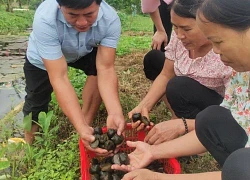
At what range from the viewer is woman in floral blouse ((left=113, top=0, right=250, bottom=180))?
154 cm

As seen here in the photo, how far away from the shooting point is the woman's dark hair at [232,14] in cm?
154

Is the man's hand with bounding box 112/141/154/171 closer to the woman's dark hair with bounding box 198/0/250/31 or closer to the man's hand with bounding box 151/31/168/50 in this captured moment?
the woman's dark hair with bounding box 198/0/250/31

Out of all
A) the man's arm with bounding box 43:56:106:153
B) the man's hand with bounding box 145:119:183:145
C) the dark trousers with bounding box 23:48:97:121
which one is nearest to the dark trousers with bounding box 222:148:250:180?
the man's hand with bounding box 145:119:183:145

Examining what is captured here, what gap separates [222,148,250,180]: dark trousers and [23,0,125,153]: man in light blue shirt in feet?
3.58

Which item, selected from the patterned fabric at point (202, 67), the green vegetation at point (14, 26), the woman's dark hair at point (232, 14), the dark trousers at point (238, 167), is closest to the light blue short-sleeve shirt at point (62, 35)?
the patterned fabric at point (202, 67)

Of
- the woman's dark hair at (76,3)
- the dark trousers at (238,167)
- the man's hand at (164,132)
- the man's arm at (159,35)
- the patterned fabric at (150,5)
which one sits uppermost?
the woman's dark hair at (76,3)

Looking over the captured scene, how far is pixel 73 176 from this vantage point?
8.48ft

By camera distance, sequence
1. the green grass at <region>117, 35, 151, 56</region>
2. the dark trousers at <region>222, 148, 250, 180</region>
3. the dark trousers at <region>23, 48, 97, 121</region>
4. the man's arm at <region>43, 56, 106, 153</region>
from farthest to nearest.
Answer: the green grass at <region>117, 35, 151, 56</region> < the dark trousers at <region>23, 48, 97, 121</region> < the man's arm at <region>43, 56, 106, 153</region> < the dark trousers at <region>222, 148, 250, 180</region>

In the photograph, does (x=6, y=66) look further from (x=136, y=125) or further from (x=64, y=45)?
(x=136, y=125)

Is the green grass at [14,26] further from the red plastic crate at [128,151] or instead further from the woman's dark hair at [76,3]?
the woman's dark hair at [76,3]

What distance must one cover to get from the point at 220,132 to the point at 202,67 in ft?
2.22

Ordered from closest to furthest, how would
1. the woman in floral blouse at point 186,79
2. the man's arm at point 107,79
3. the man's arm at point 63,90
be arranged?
A: the woman in floral blouse at point 186,79 → the man's arm at point 63,90 → the man's arm at point 107,79

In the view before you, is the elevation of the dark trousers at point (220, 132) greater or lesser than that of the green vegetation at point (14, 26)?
greater

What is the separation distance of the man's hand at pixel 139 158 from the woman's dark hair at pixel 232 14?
0.98m
